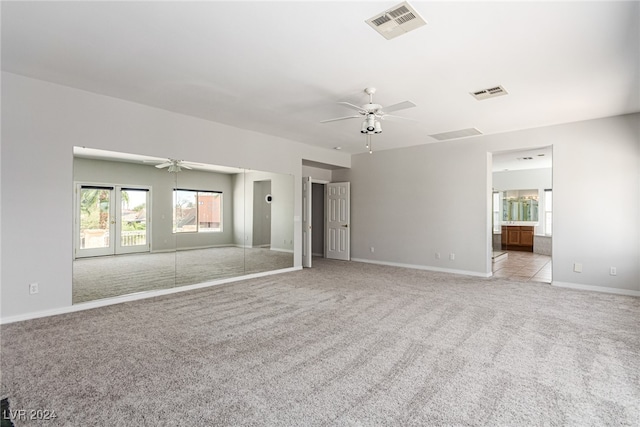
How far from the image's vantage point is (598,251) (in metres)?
5.29

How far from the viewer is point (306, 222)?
766cm

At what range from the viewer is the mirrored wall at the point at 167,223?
436 cm

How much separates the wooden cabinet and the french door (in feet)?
36.6

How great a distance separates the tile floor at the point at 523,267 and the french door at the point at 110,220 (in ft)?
21.8

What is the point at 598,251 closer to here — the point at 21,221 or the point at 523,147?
the point at 523,147

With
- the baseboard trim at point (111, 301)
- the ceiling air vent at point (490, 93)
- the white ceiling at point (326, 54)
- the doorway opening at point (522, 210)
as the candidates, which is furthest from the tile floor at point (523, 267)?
the baseboard trim at point (111, 301)

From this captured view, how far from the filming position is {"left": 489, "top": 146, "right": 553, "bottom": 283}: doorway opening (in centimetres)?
999

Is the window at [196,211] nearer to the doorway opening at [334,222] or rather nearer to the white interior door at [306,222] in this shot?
the white interior door at [306,222]

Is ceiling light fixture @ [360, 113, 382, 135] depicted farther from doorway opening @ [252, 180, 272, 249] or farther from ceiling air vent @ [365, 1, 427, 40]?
doorway opening @ [252, 180, 272, 249]

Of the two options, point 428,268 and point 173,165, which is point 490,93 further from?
point 173,165

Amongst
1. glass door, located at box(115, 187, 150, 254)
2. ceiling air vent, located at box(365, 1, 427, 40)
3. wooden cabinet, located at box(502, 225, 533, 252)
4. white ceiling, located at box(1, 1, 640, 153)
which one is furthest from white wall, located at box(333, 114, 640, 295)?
wooden cabinet, located at box(502, 225, 533, 252)

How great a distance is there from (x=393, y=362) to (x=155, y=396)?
1.82 metres

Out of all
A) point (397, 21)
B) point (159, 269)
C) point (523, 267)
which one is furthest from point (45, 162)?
point (523, 267)

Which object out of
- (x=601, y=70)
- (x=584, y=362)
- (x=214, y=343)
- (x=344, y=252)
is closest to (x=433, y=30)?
(x=601, y=70)
